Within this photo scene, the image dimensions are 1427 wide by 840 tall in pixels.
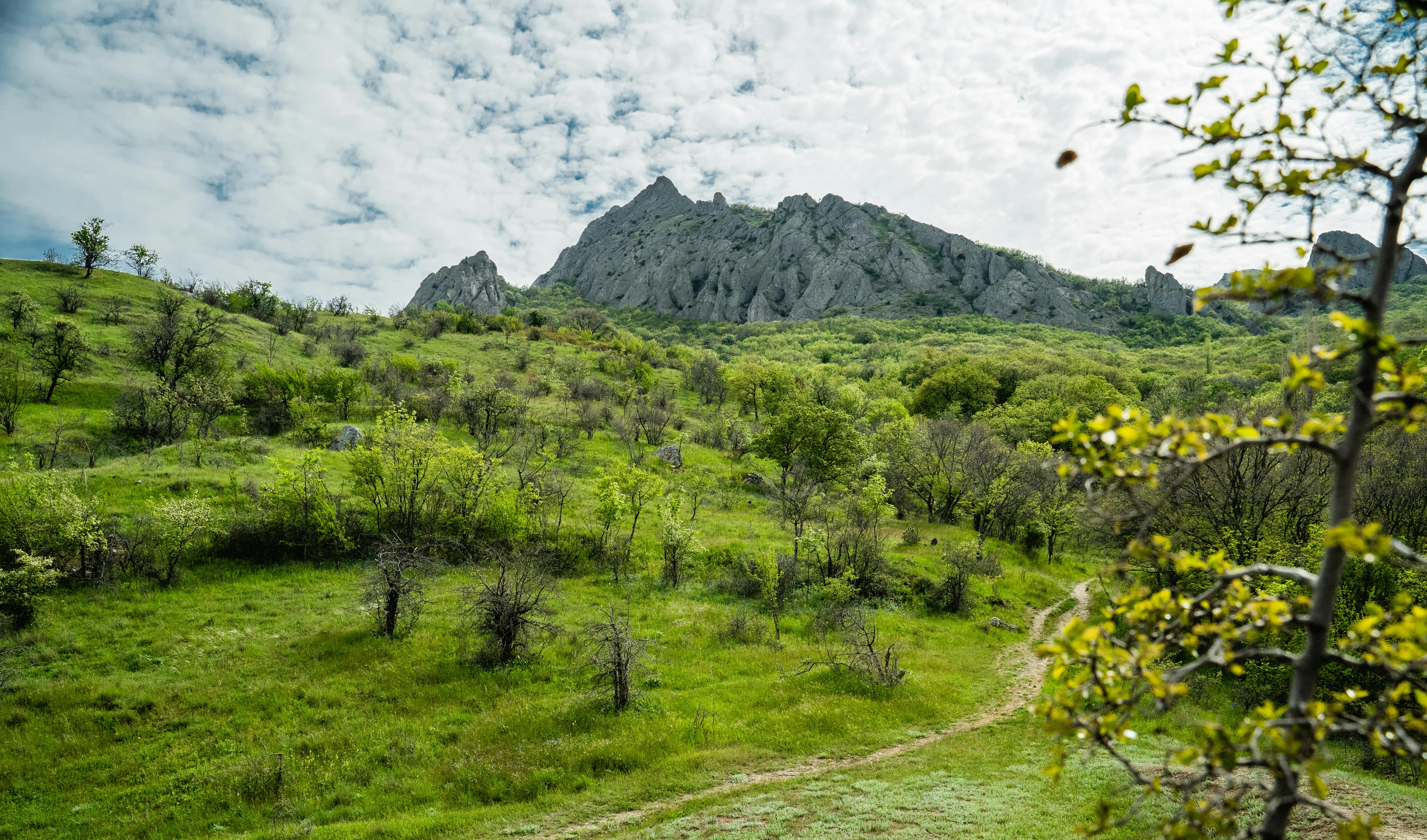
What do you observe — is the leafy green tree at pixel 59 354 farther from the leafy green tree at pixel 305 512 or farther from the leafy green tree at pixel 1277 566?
the leafy green tree at pixel 1277 566

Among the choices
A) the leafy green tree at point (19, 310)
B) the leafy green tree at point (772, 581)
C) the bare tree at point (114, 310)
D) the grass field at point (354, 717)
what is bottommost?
the grass field at point (354, 717)

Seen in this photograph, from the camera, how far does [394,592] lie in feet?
65.1

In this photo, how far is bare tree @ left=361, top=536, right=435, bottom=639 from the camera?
1978cm

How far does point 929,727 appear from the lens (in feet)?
55.8

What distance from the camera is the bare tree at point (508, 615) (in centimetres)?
1922

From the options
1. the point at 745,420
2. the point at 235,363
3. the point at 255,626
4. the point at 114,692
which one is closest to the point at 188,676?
the point at 114,692

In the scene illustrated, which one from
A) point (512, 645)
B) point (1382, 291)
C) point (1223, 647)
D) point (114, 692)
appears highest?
point (1382, 291)

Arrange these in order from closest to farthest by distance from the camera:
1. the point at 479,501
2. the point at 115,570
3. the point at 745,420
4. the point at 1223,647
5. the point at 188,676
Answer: the point at 1223,647, the point at 188,676, the point at 115,570, the point at 479,501, the point at 745,420

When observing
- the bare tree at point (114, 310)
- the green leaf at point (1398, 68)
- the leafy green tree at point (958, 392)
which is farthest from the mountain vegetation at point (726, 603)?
the leafy green tree at point (958, 392)

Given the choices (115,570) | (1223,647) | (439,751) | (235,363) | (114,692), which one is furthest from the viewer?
(235,363)

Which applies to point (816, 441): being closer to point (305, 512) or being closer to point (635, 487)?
point (635, 487)

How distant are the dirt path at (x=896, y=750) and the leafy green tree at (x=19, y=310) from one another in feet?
210

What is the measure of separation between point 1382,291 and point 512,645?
21378 mm

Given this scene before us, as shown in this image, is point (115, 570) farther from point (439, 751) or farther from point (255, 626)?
point (439, 751)
